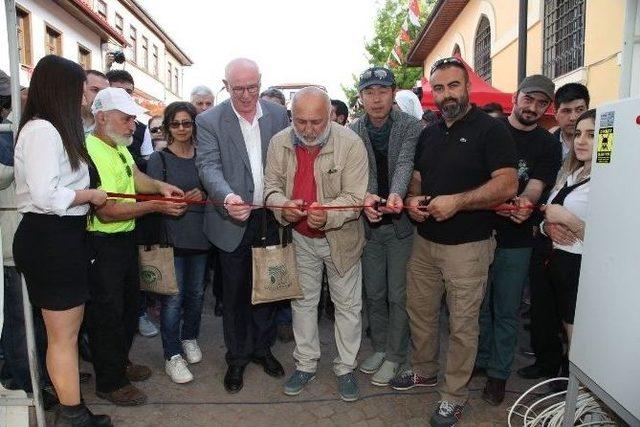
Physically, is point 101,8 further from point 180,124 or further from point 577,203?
point 577,203

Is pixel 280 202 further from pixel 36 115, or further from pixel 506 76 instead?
pixel 506 76

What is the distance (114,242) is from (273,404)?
1.53 m

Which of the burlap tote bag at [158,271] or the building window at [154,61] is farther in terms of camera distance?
the building window at [154,61]

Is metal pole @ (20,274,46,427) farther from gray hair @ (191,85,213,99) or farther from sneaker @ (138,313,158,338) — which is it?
gray hair @ (191,85,213,99)

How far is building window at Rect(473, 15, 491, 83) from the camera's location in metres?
13.9

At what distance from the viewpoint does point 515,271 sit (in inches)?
136

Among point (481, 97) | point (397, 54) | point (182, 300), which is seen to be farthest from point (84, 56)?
point (182, 300)

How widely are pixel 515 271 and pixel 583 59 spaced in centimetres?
630

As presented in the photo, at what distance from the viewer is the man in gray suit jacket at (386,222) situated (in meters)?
3.59

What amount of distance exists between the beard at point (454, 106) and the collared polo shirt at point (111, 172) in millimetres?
2086

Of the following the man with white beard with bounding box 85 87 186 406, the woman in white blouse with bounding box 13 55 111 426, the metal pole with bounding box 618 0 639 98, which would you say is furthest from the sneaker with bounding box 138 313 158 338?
the metal pole with bounding box 618 0 639 98

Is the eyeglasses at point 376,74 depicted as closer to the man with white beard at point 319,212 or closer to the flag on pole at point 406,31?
the man with white beard at point 319,212

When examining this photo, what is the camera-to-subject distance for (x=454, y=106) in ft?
10.3

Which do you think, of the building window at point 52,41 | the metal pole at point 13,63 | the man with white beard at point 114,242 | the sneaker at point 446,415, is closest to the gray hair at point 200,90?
the man with white beard at point 114,242
